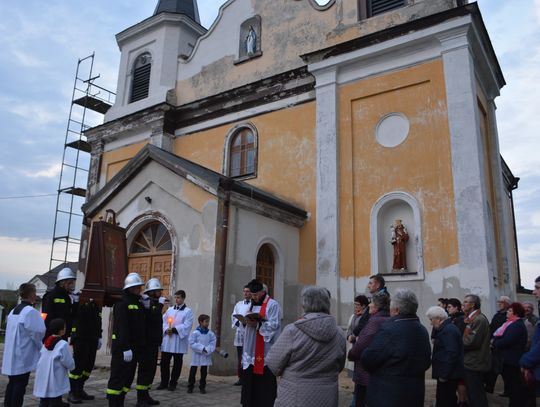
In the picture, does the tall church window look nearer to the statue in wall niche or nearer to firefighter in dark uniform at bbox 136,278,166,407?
the statue in wall niche

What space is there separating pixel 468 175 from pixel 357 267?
11.8 feet

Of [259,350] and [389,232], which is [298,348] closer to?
[259,350]

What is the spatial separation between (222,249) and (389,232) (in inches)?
184

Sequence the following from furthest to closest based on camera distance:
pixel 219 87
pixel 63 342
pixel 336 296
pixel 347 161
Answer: pixel 219 87
pixel 347 161
pixel 336 296
pixel 63 342

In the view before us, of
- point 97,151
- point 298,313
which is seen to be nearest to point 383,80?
point 298,313

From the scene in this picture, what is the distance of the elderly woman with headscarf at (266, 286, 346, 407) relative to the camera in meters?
3.96

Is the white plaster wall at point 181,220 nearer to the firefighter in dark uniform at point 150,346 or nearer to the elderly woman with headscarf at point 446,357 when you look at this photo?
the firefighter in dark uniform at point 150,346

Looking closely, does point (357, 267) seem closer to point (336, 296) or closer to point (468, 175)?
point (336, 296)

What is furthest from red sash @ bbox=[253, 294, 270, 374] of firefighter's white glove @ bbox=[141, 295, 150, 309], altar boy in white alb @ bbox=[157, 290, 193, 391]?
altar boy in white alb @ bbox=[157, 290, 193, 391]

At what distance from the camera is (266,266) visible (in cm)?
1306

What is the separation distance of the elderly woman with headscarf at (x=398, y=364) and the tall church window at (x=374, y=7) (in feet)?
41.2

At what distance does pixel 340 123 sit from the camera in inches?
555

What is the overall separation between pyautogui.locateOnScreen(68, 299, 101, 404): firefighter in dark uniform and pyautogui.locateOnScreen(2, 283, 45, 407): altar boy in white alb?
1244mm

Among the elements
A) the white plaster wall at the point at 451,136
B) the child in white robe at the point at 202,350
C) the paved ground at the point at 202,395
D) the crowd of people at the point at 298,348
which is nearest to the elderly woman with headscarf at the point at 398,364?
the crowd of people at the point at 298,348
